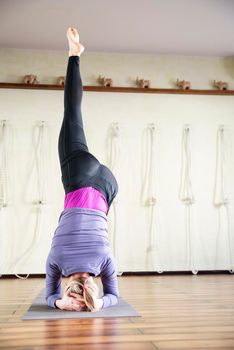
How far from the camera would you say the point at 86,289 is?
73.2 inches

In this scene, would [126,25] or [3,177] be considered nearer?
[126,25]

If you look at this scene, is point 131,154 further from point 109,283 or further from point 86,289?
point 86,289

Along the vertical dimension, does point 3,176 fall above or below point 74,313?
above

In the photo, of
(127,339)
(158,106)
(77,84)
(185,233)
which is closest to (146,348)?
(127,339)

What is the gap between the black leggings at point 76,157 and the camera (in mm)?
2367

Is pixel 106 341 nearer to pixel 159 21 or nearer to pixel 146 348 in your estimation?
pixel 146 348

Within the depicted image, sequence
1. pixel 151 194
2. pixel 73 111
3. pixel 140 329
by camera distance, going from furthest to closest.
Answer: pixel 151 194 → pixel 73 111 → pixel 140 329

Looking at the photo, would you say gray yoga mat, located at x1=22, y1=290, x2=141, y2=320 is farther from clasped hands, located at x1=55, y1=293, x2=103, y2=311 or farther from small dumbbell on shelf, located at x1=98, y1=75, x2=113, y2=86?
small dumbbell on shelf, located at x1=98, y1=75, x2=113, y2=86

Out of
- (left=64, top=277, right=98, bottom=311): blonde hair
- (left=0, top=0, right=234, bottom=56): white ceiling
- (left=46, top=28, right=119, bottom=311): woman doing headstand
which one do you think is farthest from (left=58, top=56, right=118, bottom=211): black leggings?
(left=0, top=0, right=234, bottom=56): white ceiling

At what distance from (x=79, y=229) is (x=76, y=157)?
52cm

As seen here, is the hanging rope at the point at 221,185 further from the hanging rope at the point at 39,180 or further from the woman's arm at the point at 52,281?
the woman's arm at the point at 52,281

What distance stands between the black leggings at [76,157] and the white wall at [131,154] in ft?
6.47

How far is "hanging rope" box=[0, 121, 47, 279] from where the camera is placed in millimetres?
4438

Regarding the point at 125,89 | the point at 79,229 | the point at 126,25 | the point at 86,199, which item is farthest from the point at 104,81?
the point at 79,229
